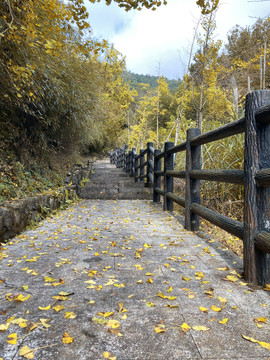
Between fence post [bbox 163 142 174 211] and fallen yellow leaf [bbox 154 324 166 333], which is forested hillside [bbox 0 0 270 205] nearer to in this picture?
fence post [bbox 163 142 174 211]

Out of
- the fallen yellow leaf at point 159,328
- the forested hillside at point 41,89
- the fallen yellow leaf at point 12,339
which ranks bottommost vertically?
the fallen yellow leaf at point 159,328

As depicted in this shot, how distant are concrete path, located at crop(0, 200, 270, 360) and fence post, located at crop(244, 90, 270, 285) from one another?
0.46 feet

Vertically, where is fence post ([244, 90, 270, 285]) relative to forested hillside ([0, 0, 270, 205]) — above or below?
below

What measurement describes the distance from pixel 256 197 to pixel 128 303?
1.04 m

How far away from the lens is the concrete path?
1049mm

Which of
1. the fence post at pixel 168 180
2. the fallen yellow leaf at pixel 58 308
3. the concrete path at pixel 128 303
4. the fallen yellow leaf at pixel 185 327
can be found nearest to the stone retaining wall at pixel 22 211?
the concrete path at pixel 128 303

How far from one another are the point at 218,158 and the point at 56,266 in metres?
3.13

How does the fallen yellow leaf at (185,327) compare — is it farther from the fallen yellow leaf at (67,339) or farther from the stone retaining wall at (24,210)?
the stone retaining wall at (24,210)

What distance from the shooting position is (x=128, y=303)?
4.60ft

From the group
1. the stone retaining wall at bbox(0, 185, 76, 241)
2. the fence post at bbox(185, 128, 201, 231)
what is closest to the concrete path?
the stone retaining wall at bbox(0, 185, 76, 241)

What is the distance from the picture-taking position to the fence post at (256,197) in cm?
161

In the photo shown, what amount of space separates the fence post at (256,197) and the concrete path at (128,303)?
139 mm

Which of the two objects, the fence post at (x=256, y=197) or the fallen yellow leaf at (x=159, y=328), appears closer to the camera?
the fallen yellow leaf at (x=159, y=328)

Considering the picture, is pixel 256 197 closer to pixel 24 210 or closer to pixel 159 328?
pixel 159 328
